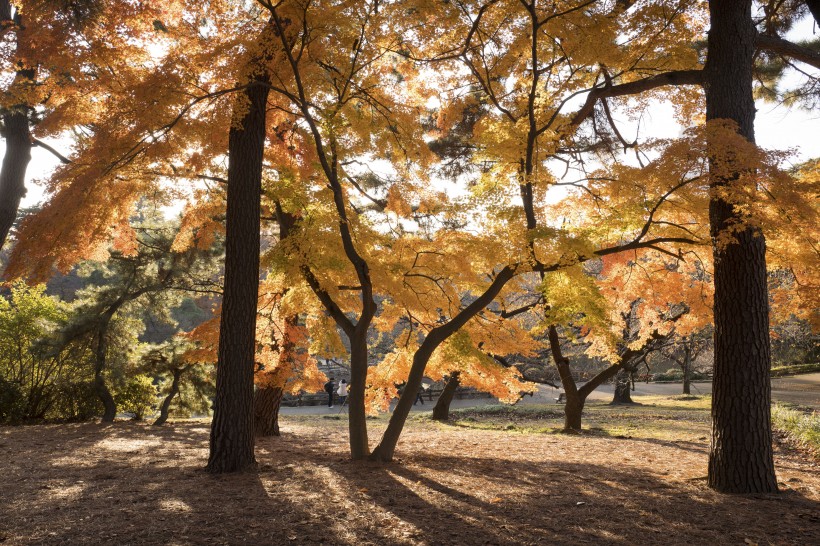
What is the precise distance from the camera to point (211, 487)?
5387 mm

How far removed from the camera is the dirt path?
396 cm

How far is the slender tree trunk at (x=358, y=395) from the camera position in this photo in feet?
23.1

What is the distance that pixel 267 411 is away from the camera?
409 inches

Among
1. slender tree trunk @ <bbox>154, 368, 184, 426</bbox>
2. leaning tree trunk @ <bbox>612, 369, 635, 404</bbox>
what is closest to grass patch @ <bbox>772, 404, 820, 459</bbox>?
leaning tree trunk @ <bbox>612, 369, 635, 404</bbox>

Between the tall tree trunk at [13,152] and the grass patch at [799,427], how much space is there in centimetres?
1288

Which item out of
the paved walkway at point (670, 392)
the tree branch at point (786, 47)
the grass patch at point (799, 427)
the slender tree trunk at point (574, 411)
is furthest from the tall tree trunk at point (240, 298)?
the paved walkway at point (670, 392)

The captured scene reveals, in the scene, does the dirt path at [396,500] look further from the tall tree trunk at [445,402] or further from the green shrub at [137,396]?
the tall tree trunk at [445,402]

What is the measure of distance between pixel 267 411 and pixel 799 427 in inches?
400

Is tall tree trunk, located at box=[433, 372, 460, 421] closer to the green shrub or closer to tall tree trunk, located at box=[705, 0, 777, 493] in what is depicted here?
the green shrub

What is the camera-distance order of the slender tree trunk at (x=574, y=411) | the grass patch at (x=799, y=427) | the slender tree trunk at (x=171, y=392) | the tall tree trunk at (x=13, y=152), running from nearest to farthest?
the tall tree trunk at (x=13, y=152) → the grass patch at (x=799, y=427) → the slender tree trunk at (x=574, y=411) → the slender tree trunk at (x=171, y=392)

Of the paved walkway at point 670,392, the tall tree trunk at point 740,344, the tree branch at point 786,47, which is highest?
the tree branch at point 786,47

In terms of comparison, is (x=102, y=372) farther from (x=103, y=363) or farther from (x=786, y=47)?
(x=786, y=47)

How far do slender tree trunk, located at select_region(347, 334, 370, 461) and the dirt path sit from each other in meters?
0.29

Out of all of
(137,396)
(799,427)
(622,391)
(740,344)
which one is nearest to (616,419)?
(799,427)
